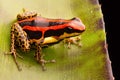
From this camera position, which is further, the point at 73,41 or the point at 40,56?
the point at 73,41

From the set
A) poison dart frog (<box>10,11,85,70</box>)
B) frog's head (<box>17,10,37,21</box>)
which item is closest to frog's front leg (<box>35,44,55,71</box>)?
poison dart frog (<box>10,11,85,70</box>)

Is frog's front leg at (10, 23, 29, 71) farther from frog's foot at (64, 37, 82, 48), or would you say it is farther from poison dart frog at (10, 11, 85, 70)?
frog's foot at (64, 37, 82, 48)

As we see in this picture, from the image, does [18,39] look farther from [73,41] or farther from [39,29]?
[73,41]

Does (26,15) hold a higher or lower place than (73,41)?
higher

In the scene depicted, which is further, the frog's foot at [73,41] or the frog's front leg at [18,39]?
the frog's foot at [73,41]

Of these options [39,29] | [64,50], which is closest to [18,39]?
[39,29]

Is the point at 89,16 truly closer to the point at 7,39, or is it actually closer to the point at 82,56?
the point at 82,56

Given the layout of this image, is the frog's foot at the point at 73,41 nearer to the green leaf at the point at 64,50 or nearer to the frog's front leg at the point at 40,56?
the green leaf at the point at 64,50

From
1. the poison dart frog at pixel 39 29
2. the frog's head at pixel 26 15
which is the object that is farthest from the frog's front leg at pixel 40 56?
the frog's head at pixel 26 15

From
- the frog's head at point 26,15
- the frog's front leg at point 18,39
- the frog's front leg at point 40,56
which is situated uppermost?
the frog's head at point 26,15
